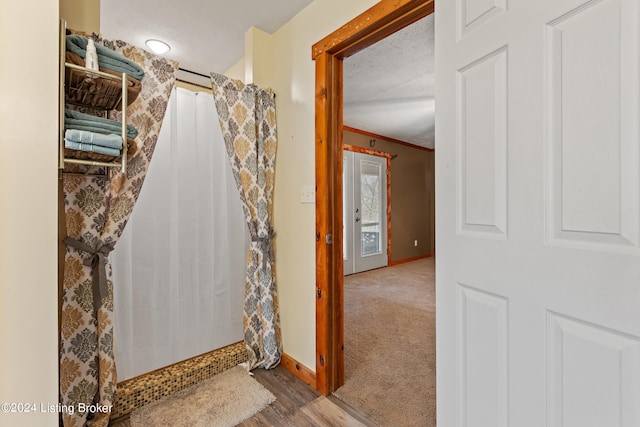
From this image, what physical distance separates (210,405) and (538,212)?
1805 millimetres

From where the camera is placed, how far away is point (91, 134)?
106 cm

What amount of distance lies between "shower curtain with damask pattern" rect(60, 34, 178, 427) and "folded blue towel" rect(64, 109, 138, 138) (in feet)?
0.92

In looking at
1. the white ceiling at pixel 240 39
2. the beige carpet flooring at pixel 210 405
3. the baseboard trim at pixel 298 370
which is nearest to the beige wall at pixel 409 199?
the white ceiling at pixel 240 39

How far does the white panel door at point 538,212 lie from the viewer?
23.6 inches

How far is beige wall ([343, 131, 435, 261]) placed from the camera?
533 cm

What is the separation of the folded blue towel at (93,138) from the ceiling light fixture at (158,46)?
1.52m

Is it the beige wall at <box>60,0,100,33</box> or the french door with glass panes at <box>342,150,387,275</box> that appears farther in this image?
the french door with glass panes at <box>342,150,387,275</box>

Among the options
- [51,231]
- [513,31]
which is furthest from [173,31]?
[513,31]

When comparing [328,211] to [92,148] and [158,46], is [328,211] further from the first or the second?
[158,46]

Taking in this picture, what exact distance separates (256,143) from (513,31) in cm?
149

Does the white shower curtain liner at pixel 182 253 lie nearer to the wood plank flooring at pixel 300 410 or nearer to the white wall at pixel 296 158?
the white wall at pixel 296 158

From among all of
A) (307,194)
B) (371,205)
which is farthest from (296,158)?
(371,205)

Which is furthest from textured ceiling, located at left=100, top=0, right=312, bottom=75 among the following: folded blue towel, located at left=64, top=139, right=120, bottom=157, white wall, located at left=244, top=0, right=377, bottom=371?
folded blue towel, located at left=64, top=139, right=120, bottom=157

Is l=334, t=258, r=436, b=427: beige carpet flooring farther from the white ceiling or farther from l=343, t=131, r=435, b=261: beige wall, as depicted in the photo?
the white ceiling
